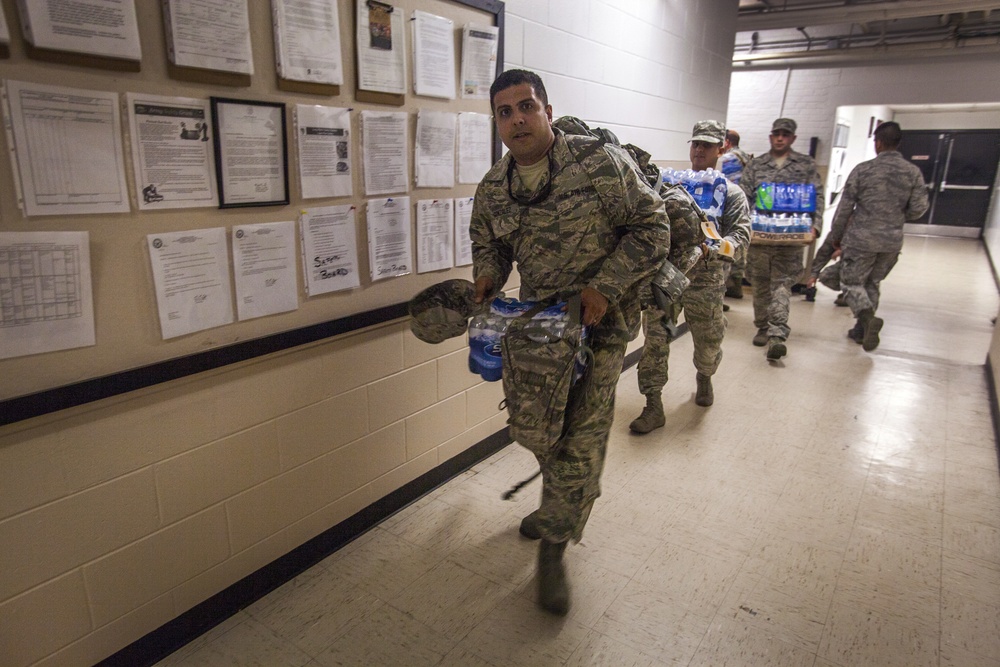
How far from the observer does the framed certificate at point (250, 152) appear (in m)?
1.55

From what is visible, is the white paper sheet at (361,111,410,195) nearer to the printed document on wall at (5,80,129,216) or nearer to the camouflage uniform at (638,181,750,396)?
the printed document on wall at (5,80,129,216)

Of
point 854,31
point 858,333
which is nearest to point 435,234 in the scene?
point 858,333

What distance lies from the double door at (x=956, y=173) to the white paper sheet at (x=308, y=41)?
13.5 meters

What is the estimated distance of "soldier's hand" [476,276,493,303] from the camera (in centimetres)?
194

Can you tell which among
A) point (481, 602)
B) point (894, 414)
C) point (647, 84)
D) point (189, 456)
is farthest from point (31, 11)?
point (894, 414)

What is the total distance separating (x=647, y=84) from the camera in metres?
3.76

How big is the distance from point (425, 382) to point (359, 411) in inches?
14.1

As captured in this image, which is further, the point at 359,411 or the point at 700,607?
the point at 359,411

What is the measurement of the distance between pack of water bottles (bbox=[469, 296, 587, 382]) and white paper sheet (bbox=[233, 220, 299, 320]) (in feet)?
1.93

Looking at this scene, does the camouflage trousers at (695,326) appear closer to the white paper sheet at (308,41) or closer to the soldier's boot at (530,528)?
the soldier's boot at (530,528)

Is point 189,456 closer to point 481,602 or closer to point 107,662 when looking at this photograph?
point 107,662

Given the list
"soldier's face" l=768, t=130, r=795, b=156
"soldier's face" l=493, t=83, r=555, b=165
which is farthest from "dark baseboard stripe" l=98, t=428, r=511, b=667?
"soldier's face" l=768, t=130, r=795, b=156

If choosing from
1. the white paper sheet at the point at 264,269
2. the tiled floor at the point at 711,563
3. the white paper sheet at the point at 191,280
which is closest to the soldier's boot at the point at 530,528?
the tiled floor at the point at 711,563

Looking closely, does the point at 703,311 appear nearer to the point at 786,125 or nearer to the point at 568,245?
the point at 568,245
